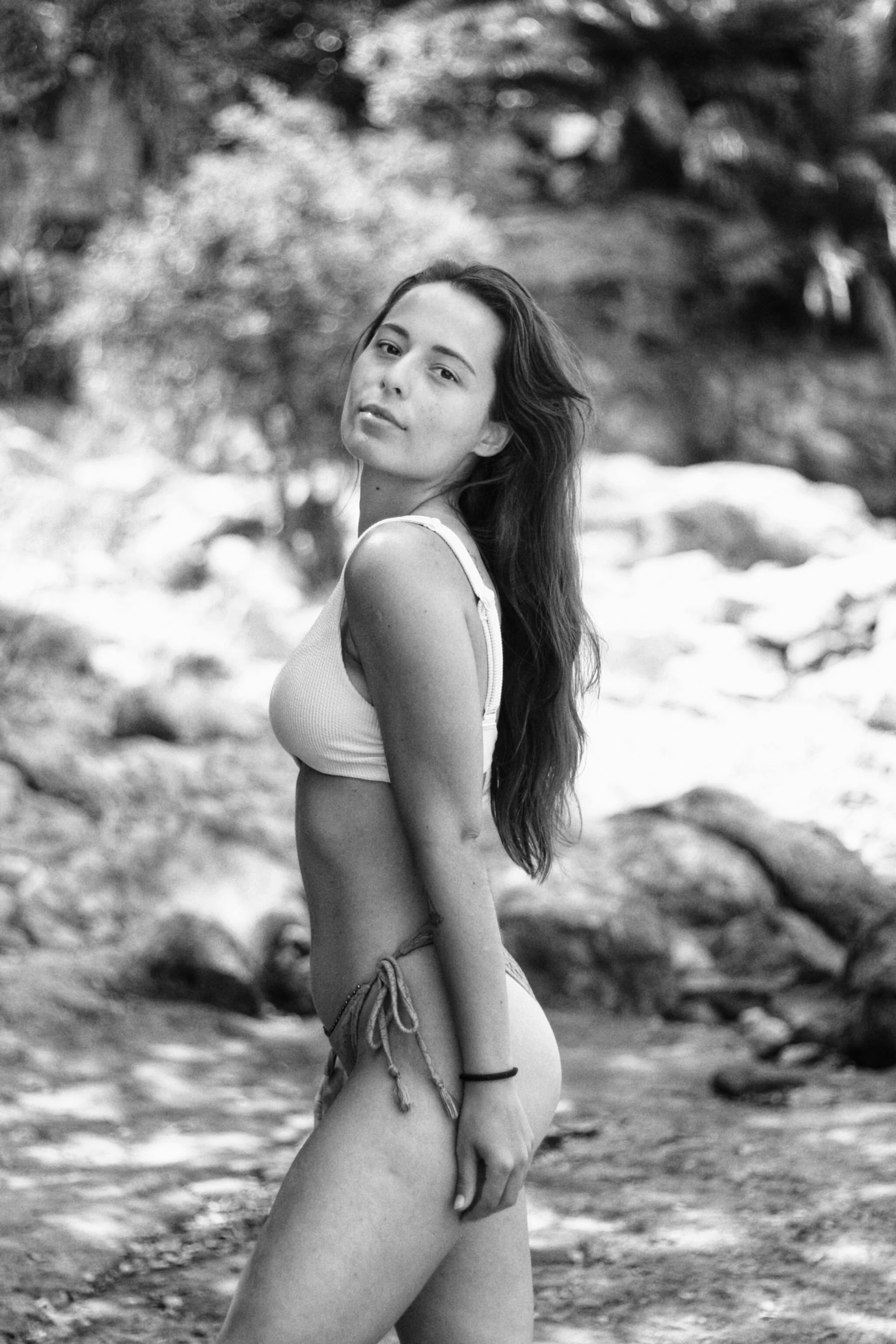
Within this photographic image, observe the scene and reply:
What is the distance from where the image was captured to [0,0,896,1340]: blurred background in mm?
5746

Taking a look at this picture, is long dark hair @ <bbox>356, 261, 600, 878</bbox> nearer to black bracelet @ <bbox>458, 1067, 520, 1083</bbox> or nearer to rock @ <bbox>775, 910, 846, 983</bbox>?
black bracelet @ <bbox>458, 1067, 520, 1083</bbox>

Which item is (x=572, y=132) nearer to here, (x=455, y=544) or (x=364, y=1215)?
(x=455, y=544)

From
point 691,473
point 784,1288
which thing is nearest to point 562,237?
point 691,473

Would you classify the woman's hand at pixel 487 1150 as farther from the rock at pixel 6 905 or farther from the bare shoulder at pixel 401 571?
the rock at pixel 6 905

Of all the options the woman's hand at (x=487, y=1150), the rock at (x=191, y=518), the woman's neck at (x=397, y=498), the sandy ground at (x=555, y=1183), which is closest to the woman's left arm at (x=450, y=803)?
the woman's hand at (x=487, y=1150)

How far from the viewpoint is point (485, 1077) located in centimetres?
149

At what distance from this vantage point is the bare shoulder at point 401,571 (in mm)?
1510

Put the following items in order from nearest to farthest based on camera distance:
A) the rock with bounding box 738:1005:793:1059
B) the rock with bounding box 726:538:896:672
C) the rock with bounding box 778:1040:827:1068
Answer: the rock with bounding box 778:1040:827:1068
the rock with bounding box 738:1005:793:1059
the rock with bounding box 726:538:896:672

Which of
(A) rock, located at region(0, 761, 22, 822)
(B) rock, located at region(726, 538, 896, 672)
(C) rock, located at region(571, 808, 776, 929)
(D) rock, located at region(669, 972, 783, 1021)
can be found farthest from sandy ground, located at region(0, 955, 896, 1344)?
(B) rock, located at region(726, 538, 896, 672)

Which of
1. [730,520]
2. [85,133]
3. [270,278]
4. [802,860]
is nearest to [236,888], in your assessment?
[802,860]

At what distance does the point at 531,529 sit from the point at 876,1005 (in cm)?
333

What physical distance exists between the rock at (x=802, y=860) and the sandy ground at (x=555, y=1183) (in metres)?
1.15

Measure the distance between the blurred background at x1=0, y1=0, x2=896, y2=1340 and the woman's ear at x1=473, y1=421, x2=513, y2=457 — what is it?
0.16 metres

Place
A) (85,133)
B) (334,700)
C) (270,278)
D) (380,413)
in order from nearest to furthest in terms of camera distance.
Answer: (334,700) → (380,413) → (270,278) → (85,133)
